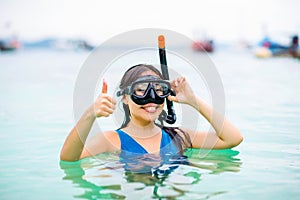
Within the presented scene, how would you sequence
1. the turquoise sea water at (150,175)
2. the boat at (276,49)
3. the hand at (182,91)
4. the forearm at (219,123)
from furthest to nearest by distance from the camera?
the boat at (276,49)
the forearm at (219,123)
the hand at (182,91)
the turquoise sea water at (150,175)

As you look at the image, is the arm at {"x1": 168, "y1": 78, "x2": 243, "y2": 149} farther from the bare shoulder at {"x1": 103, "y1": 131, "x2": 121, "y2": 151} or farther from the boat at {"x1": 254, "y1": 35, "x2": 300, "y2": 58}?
the boat at {"x1": 254, "y1": 35, "x2": 300, "y2": 58}

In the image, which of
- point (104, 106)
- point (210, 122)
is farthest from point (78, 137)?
point (210, 122)

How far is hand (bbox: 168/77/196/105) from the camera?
3199mm

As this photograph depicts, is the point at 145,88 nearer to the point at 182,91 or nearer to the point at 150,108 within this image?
the point at 150,108

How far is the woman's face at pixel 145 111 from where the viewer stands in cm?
313

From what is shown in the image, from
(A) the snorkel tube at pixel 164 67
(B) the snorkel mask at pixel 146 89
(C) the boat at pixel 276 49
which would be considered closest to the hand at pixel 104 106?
(B) the snorkel mask at pixel 146 89

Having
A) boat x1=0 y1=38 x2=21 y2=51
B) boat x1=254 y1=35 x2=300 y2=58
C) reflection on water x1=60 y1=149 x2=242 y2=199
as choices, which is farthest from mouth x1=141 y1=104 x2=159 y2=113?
boat x1=0 y1=38 x2=21 y2=51

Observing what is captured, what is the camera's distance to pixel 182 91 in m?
3.23

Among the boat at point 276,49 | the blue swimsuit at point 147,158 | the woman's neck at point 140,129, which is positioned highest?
the boat at point 276,49

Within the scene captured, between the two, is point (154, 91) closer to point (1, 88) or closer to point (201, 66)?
point (201, 66)

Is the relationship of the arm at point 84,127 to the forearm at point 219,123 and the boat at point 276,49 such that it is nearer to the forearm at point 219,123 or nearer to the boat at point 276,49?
the forearm at point 219,123

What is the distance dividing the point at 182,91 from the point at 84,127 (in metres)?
0.74

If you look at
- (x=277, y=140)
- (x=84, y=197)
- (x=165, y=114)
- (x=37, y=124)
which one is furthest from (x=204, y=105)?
(x=37, y=124)

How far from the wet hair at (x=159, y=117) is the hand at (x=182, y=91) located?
0.48 feet
